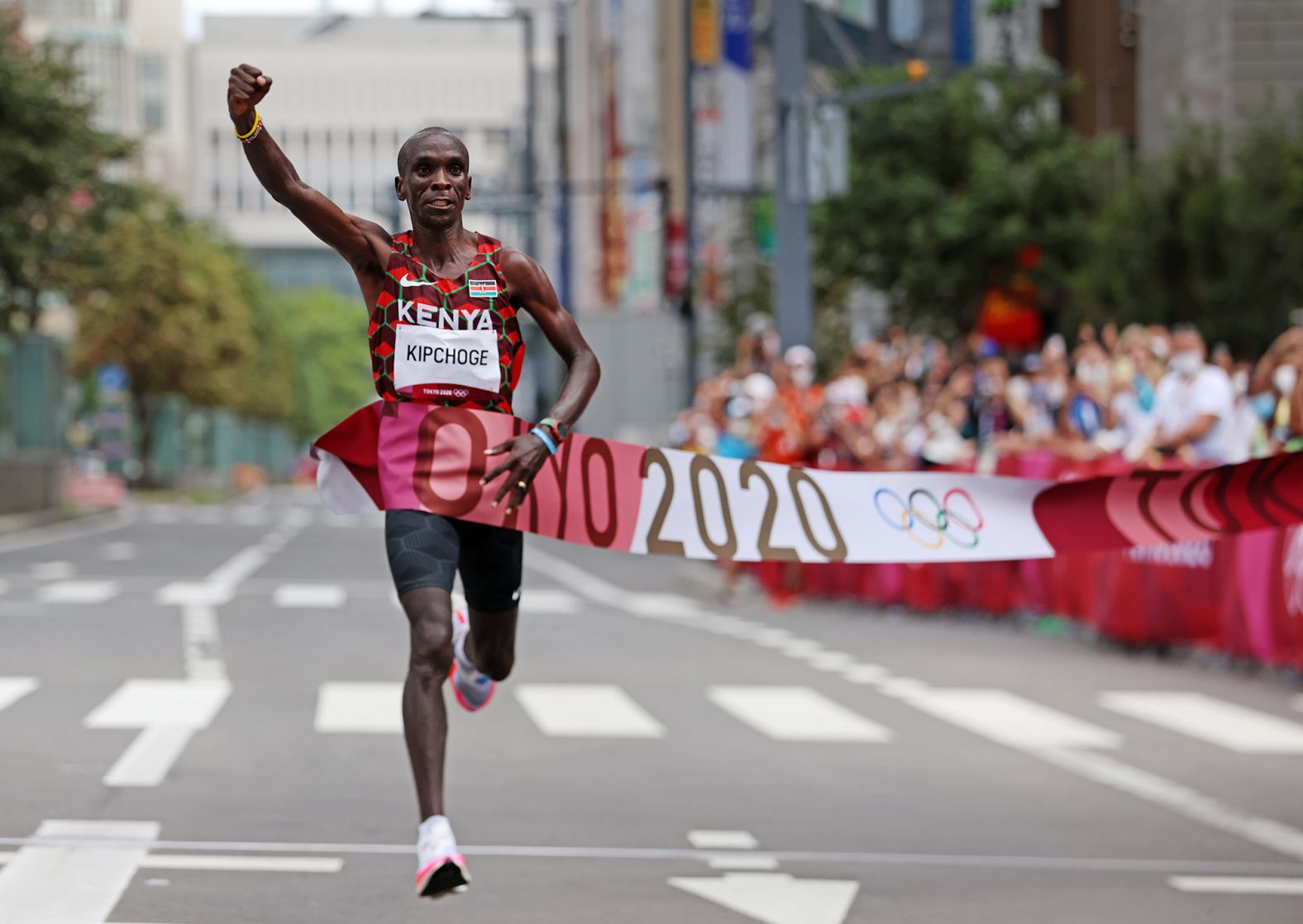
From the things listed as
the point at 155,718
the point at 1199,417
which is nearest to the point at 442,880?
the point at 155,718

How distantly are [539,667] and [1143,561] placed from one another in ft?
14.3

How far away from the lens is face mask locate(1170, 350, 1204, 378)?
58.5 feet

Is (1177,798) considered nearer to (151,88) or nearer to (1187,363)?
(1187,363)

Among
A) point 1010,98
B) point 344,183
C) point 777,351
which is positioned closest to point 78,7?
point 344,183

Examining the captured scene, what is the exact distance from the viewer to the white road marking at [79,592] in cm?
2138

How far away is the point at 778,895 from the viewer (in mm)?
7559

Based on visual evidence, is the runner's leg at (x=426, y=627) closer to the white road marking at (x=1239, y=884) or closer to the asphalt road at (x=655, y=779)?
the asphalt road at (x=655, y=779)

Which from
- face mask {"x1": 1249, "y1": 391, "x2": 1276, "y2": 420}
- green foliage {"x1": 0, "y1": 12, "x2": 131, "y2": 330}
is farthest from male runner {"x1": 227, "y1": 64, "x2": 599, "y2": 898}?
green foliage {"x1": 0, "y1": 12, "x2": 131, "y2": 330}

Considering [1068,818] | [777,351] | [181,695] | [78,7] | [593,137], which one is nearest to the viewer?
[1068,818]

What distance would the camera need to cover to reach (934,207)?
127ft

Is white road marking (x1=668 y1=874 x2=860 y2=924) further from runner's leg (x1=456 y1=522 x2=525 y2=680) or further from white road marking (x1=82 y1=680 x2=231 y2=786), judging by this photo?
white road marking (x1=82 y1=680 x2=231 y2=786)

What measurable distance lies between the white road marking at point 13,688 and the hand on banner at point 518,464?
613cm

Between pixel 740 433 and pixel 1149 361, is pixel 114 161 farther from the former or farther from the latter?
pixel 1149 361

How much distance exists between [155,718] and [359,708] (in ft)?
3.57
